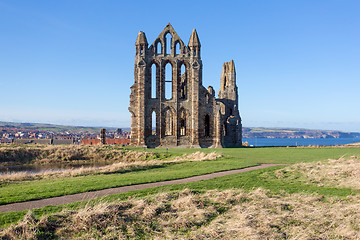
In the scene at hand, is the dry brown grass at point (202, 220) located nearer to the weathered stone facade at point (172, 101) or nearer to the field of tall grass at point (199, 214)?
the field of tall grass at point (199, 214)

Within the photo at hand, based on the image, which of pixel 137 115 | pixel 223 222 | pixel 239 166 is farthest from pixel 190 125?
pixel 223 222

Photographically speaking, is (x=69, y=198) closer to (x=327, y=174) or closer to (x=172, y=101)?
(x=327, y=174)

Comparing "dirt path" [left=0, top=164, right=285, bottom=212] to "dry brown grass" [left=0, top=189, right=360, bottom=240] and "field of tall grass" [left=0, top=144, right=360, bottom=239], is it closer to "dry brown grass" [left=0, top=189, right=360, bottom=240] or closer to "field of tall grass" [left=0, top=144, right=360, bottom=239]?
"field of tall grass" [left=0, top=144, right=360, bottom=239]

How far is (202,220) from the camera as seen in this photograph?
9.73 meters

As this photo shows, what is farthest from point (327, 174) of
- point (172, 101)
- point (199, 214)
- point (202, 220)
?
point (172, 101)

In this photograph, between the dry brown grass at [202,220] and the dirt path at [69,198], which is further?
the dirt path at [69,198]

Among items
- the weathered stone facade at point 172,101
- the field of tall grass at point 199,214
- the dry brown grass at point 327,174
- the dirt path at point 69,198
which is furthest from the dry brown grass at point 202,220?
the weathered stone facade at point 172,101

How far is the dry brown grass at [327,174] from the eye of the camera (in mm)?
15169

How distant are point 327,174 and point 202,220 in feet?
32.6

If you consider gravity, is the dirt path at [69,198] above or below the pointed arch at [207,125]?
below

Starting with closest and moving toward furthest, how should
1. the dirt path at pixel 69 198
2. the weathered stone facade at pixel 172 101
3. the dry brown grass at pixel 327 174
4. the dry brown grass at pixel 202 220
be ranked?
1. the dry brown grass at pixel 202 220
2. the dirt path at pixel 69 198
3. the dry brown grass at pixel 327 174
4. the weathered stone facade at pixel 172 101

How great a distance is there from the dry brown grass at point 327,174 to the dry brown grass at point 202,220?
355cm

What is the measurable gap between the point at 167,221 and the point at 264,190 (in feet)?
17.0

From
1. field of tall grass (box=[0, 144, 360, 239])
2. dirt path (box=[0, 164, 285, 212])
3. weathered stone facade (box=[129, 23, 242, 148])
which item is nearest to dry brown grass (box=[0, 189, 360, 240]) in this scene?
field of tall grass (box=[0, 144, 360, 239])
